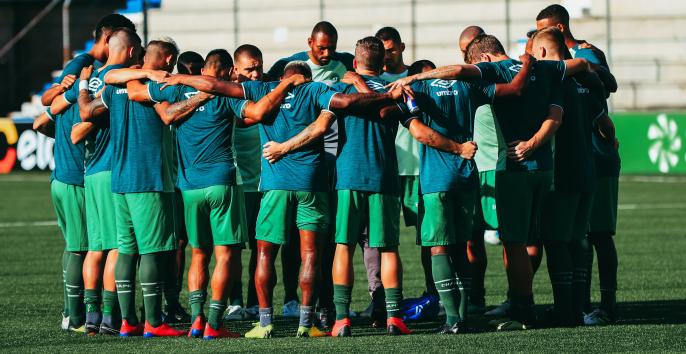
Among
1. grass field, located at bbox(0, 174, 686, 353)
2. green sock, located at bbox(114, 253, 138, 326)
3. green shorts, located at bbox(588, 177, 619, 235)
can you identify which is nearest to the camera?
grass field, located at bbox(0, 174, 686, 353)

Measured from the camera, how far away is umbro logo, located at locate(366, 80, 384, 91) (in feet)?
29.1

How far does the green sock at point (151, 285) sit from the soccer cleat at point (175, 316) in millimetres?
1067

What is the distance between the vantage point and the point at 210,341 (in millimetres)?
8719

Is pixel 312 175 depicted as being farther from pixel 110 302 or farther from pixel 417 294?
pixel 417 294

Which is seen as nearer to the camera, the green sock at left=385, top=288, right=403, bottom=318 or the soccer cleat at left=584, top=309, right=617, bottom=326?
the green sock at left=385, top=288, right=403, bottom=318

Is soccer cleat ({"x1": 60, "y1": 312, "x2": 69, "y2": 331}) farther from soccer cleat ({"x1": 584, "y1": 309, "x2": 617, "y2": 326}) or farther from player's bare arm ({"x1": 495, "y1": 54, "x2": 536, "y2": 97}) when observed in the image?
soccer cleat ({"x1": 584, "y1": 309, "x2": 617, "y2": 326})

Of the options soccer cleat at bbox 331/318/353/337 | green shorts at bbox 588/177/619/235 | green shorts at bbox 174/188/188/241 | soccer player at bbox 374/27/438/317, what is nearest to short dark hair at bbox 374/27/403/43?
soccer player at bbox 374/27/438/317

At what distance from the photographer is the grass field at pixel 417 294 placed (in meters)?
8.35

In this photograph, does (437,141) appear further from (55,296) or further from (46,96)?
(55,296)

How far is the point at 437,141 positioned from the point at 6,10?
34.0 metres

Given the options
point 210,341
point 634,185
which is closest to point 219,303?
point 210,341

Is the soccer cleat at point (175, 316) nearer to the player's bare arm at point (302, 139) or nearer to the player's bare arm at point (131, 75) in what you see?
the player's bare arm at point (302, 139)

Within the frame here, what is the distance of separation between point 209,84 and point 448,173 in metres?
1.85

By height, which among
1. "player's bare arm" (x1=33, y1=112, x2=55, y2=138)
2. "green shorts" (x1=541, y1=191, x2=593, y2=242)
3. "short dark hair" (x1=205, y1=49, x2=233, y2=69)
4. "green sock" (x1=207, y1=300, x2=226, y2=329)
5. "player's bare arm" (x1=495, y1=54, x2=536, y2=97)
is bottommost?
"green sock" (x1=207, y1=300, x2=226, y2=329)
